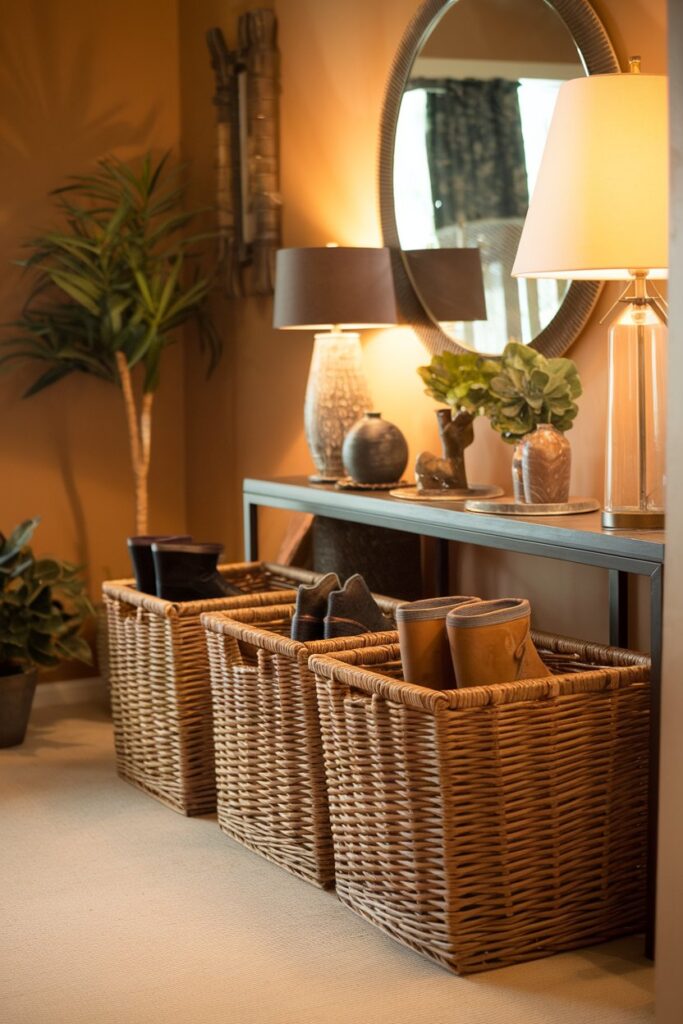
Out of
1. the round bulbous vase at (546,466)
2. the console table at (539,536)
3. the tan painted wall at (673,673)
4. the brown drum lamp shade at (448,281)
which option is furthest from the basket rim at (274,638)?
the brown drum lamp shade at (448,281)

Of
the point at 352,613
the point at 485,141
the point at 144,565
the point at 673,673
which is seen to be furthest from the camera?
the point at 144,565

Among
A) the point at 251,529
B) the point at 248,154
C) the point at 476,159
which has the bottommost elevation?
the point at 251,529

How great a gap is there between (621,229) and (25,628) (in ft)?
6.89

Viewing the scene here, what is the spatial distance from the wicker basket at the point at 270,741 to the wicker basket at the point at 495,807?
0.17 metres

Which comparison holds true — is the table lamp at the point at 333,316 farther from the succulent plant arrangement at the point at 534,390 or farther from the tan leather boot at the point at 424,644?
the tan leather boot at the point at 424,644

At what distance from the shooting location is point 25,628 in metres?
3.60

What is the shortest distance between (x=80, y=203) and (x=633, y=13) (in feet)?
6.96

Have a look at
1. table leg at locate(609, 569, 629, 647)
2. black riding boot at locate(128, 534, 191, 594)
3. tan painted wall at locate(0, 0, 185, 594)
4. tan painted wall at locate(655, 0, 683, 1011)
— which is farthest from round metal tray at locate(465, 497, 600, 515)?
tan painted wall at locate(0, 0, 185, 594)

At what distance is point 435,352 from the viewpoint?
3.21 meters

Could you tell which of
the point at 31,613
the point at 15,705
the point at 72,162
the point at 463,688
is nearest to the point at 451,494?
the point at 463,688

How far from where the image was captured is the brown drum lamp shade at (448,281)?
10.0 ft

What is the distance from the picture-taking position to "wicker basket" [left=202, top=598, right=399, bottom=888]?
2.47 m

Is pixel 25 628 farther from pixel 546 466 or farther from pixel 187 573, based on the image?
pixel 546 466

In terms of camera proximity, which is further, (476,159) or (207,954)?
(476,159)
